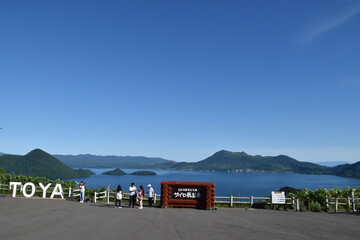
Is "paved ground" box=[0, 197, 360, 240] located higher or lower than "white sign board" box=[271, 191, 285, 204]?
lower

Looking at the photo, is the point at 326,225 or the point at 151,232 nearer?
the point at 151,232

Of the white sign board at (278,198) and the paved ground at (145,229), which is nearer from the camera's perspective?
the paved ground at (145,229)

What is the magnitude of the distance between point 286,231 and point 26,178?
36663 mm

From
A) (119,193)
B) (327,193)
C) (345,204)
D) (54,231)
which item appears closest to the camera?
Result: (54,231)

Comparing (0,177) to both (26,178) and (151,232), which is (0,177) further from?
(151,232)

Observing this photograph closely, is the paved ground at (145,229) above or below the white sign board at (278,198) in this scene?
below

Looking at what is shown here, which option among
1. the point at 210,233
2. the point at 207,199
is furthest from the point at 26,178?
the point at 210,233

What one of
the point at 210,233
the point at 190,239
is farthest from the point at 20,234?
the point at 210,233

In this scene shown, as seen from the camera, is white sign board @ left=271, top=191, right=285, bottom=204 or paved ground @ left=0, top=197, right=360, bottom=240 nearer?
paved ground @ left=0, top=197, right=360, bottom=240

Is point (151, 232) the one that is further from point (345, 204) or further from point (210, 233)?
point (345, 204)

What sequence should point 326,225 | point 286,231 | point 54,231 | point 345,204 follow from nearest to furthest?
1. point 54,231
2. point 286,231
3. point 326,225
4. point 345,204

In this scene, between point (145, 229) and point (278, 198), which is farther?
point (278, 198)

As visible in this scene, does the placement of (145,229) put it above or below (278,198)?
below

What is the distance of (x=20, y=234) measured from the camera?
1084cm
